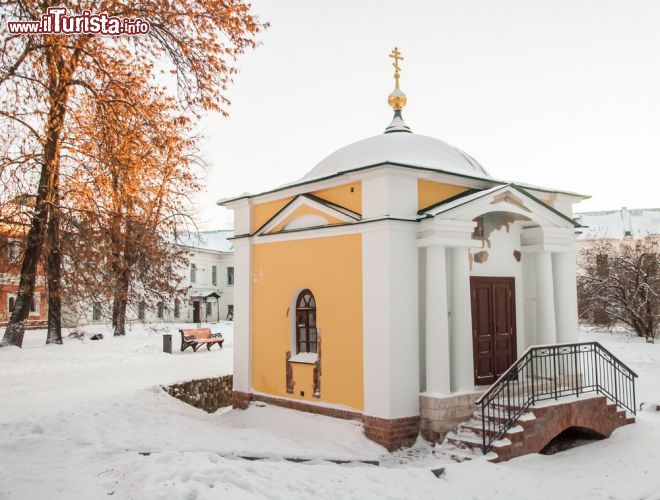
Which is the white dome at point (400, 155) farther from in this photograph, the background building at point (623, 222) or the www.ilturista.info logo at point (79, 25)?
the background building at point (623, 222)

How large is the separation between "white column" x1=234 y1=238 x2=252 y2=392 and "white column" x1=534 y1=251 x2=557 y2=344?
18.5 ft

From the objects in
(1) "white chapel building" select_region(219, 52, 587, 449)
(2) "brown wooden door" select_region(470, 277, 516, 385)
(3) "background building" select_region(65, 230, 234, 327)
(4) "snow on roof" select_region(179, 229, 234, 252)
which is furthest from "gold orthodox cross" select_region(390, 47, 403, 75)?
(4) "snow on roof" select_region(179, 229, 234, 252)

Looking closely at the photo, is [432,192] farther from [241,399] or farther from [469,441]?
[241,399]

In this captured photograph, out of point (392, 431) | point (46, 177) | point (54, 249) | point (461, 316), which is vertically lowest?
point (392, 431)

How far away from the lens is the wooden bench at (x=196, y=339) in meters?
21.5

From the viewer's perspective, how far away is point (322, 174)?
11.2 metres

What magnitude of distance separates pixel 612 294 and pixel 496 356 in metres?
15.4

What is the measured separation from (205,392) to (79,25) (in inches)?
346

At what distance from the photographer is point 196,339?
2200 centimetres

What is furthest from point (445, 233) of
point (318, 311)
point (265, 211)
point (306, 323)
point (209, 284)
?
point (209, 284)

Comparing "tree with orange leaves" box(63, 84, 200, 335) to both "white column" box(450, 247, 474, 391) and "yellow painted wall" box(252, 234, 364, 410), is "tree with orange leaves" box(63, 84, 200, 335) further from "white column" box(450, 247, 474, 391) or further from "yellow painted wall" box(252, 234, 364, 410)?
"white column" box(450, 247, 474, 391)

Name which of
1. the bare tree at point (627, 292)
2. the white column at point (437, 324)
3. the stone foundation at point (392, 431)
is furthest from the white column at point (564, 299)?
the bare tree at point (627, 292)

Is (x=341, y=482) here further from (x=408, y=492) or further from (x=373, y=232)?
(x=373, y=232)

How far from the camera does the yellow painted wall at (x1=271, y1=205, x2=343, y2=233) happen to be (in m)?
10.3
